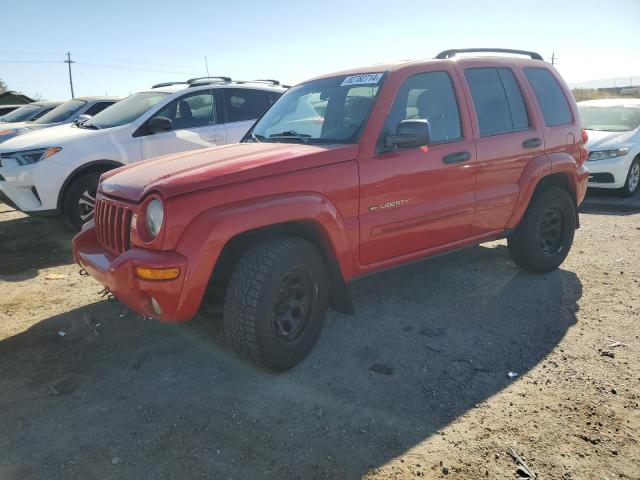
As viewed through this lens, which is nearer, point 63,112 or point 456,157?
point 456,157

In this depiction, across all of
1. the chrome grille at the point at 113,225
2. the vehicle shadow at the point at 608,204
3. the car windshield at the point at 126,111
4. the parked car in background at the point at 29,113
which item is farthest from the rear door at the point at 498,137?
the parked car in background at the point at 29,113

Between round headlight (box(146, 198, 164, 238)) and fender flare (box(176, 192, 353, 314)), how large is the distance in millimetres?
162

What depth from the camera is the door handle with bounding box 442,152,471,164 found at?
3.69 metres

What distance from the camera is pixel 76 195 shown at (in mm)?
5945

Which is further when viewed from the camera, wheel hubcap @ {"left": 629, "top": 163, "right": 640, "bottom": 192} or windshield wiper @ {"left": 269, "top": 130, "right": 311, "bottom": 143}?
wheel hubcap @ {"left": 629, "top": 163, "right": 640, "bottom": 192}

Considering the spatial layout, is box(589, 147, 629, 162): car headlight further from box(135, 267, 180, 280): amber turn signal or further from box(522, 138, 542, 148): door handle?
box(135, 267, 180, 280): amber turn signal

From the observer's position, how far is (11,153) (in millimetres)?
5875

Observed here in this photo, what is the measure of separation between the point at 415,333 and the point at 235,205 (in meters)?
1.72

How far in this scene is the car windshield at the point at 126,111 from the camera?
21.1ft

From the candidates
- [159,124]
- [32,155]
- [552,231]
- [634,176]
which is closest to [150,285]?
[159,124]

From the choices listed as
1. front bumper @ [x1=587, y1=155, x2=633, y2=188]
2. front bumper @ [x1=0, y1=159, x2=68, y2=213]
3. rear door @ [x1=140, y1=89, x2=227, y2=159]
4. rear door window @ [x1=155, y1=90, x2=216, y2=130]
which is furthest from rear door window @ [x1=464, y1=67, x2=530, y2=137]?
front bumper @ [x1=587, y1=155, x2=633, y2=188]

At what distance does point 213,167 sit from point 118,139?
373 centimetres

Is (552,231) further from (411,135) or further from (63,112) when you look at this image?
(63,112)

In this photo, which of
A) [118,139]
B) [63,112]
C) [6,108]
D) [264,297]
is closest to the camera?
[264,297]
